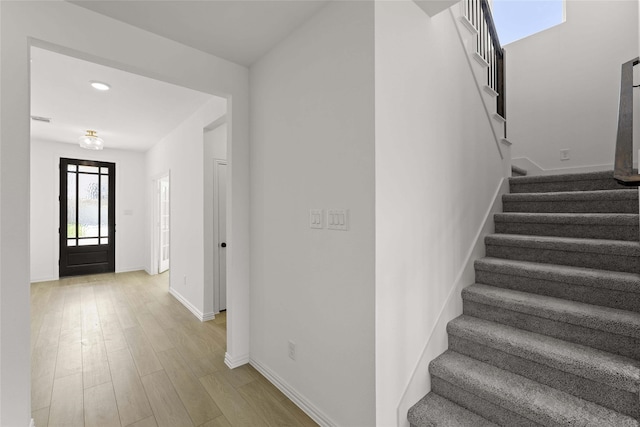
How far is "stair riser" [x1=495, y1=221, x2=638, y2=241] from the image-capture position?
81.7 inches

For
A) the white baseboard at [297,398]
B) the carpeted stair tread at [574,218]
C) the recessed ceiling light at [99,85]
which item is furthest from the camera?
the recessed ceiling light at [99,85]

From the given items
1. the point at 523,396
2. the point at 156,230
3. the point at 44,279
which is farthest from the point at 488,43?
the point at 44,279

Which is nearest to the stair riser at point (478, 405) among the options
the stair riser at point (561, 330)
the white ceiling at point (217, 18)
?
the stair riser at point (561, 330)

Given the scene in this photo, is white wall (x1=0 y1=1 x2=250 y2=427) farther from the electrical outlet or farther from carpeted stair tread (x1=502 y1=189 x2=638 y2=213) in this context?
carpeted stair tread (x1=502 y1=189 x2=638 y2=213)

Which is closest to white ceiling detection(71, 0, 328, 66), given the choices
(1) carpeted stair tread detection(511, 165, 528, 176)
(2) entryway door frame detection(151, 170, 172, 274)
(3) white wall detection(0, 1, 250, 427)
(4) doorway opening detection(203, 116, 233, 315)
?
(3) white wall detection(0, 1, 250, 427)

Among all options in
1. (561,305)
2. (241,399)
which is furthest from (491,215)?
(241,399)

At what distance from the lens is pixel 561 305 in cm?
185

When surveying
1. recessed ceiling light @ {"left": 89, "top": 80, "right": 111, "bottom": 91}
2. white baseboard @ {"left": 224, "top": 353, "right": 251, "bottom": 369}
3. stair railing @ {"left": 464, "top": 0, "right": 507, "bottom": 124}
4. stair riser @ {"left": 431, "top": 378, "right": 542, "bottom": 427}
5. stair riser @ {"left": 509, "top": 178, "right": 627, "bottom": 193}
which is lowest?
white baseboard @ {"left": 224, "top": 353, "right": 251, "bottom": 369}

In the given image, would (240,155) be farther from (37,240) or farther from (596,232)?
(37,240)

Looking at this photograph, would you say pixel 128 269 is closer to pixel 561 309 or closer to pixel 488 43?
pixel 561 309

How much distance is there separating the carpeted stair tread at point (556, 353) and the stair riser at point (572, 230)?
3.20 feet

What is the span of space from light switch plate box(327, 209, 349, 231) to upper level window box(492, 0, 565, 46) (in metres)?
4.38

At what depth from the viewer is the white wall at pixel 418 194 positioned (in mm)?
1582

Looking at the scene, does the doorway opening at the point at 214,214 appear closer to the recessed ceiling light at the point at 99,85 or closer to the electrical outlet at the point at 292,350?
the recessed ceiling light at the point at 99,85
